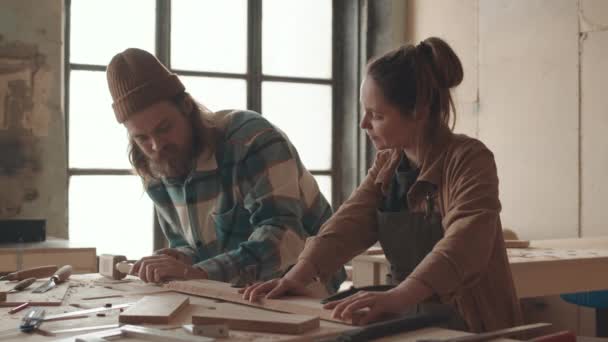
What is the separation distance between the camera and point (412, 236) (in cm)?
205

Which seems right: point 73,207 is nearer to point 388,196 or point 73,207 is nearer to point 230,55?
point 230,55

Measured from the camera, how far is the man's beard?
2469mm

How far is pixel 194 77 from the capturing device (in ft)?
18.9

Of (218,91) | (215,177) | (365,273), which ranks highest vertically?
(218,91)

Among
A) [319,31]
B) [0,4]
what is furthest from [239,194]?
[319,31]

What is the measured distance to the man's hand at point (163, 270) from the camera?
2162 mm

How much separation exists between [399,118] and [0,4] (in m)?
3.55

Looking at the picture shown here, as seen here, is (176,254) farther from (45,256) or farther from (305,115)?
(305,115)

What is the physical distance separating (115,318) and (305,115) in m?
4.69

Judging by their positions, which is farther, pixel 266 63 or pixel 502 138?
pixel 266 63

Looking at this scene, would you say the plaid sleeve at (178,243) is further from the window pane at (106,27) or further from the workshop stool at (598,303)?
the window pane at (106,27)

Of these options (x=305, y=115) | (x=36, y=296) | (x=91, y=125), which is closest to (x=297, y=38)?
(x=305, y=115)

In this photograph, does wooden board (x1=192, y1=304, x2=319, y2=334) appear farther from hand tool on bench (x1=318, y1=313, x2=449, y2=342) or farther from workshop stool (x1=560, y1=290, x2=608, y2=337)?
workshop stool (x1=560, y1=290, x2=608, y2=337)

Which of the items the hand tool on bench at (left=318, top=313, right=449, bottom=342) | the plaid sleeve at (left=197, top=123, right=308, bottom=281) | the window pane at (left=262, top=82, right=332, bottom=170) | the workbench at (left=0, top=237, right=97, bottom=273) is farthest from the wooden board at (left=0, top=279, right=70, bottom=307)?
the window pane at (left=262, top=82, right=332, bottom=170)
